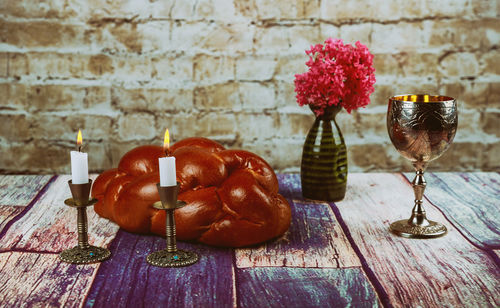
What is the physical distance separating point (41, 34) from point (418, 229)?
1.51 metres

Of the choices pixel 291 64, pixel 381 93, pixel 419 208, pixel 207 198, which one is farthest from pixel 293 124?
pixel 207 198

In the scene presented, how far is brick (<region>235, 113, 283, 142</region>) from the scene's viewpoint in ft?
7.23

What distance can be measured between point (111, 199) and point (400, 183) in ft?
2.44

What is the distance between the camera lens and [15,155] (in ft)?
7.39

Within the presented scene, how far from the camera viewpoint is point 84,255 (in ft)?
3.42

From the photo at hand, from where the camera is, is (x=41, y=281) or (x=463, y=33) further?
(x=463, y=33)

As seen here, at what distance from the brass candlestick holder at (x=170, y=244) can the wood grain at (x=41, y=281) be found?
106mm

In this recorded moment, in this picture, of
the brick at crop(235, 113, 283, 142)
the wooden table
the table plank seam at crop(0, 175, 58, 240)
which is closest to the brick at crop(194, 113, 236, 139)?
the brick at crop(235, 113, 283, 142)

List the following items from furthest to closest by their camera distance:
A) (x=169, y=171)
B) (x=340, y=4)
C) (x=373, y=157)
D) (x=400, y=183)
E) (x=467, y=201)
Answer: (x=373, y=157) → (x=340, y=4) → (x=400, y=183) → (x=467, y=201) → (x=169, y=171)

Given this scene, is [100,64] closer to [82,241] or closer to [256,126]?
[256,126]

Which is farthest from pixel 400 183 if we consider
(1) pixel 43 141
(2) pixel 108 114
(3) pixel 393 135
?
(1) pixel 43 141

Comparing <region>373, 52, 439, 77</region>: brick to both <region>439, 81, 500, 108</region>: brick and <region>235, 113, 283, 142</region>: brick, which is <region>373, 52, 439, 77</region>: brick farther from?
<region>235, 113, 283, 142</region>: brick

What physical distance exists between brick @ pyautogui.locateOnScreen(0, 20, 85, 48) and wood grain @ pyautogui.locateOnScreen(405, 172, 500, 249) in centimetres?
122

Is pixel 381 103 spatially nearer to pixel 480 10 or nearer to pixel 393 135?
pixel 480 10
